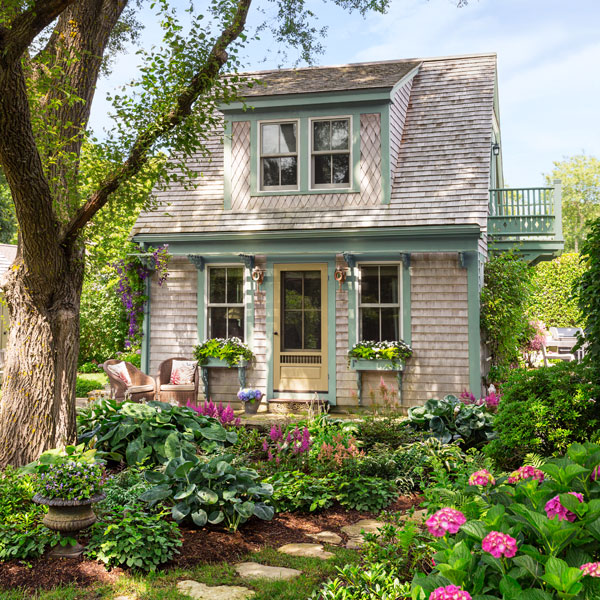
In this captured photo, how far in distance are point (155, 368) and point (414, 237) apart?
5.31 meters

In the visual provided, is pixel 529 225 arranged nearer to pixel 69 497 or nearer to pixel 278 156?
pixel 278 156

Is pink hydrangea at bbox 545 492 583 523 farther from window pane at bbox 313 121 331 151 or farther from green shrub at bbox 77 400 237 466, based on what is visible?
window pane at bbox 313 121 331 151

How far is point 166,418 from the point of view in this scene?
655 centimetres

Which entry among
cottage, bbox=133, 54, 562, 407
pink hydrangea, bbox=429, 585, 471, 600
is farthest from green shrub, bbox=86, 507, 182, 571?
cottage, bbox=133, 54, 562, 407

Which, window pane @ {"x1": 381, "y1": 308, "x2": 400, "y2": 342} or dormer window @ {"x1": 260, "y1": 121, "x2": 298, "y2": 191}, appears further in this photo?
dormer window @ {"x1": 260, "y1": 121, "x2": 298, "y2": 191}

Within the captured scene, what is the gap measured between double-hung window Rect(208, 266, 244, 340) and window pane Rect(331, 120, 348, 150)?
9.18 feet

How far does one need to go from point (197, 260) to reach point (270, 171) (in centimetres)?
211

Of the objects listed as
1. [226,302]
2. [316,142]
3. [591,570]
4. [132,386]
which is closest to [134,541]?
[591,570]

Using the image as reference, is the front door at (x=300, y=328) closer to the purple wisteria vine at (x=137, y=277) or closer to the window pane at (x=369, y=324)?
the window pane at (x=369, y=324)

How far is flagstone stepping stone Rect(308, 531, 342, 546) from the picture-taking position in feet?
15.7

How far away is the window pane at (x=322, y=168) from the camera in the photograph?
11.5 meters

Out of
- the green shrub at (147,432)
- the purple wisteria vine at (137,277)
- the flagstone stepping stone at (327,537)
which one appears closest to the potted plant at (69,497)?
the green shrub at (147,432)

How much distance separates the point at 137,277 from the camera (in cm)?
1189

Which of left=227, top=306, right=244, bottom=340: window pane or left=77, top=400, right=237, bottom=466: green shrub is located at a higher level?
left=227, top=306, right=244, bottom=340: window pane
